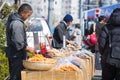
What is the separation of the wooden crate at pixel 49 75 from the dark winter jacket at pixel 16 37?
0.50 metres

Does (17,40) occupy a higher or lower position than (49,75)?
higher

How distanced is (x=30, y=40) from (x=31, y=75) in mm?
5835

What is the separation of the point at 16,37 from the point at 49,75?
85 centimetres

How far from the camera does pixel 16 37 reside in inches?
267

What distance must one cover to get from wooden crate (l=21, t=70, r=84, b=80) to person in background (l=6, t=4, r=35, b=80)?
0.51m

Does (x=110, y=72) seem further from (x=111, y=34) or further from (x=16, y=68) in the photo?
(x=16, y=68)

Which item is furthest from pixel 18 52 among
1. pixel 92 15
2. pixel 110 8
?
pixel 92 15

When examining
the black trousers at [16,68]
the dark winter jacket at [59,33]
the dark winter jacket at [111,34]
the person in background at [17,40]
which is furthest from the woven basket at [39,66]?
the dark winter jacket at [59,33]

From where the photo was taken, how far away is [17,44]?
681cm

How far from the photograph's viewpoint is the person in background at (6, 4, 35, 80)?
6.82 m

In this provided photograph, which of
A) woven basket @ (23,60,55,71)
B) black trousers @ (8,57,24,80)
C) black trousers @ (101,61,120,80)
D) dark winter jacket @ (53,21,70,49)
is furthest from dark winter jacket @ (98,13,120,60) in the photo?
dark winter jacket @ (53,21,70,49)

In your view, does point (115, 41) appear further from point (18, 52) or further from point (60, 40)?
point (60, 40)

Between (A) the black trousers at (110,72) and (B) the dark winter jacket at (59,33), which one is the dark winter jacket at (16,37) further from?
(B) the dark winter jacket at (59,33)

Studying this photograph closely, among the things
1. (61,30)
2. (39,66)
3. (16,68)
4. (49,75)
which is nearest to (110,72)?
(49,75)
